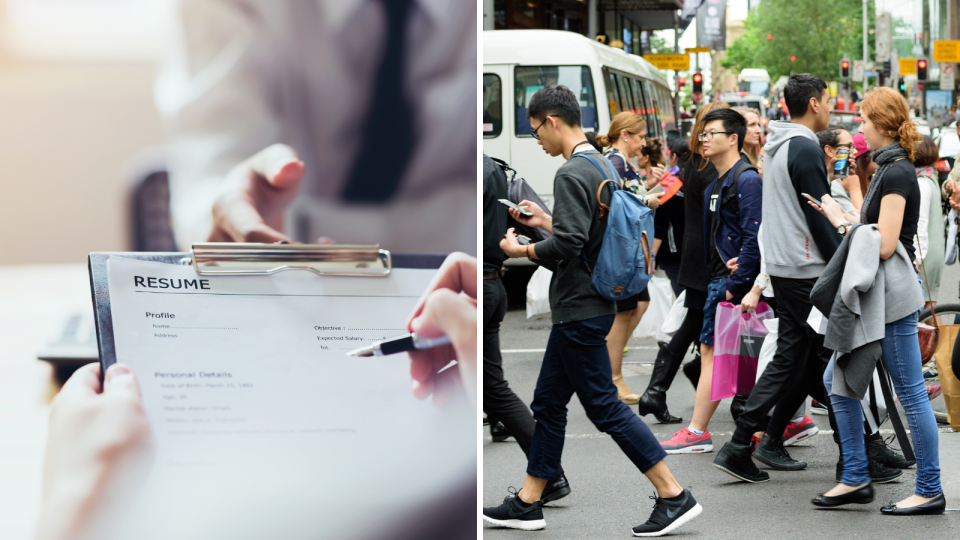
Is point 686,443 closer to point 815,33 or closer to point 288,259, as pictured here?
point 288,259

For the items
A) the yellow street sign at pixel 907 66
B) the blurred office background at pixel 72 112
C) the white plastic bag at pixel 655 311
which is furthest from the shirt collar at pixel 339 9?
the yellow street sign at pixel 907 66

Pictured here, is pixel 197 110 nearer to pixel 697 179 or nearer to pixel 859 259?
pixel 859 259

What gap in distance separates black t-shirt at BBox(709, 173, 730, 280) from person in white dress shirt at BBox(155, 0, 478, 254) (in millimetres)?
3025

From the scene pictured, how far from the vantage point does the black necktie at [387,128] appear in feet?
7.83

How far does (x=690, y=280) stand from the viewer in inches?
223

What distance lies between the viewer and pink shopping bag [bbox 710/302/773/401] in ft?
16.7

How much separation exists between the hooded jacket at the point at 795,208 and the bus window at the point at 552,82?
733cm

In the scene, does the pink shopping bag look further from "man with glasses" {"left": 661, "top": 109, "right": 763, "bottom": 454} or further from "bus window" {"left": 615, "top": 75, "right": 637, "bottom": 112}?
"bus window" {"left": 615, "top": 75, "right": 637, "bottom": 112}

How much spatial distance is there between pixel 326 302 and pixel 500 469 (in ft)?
9.76

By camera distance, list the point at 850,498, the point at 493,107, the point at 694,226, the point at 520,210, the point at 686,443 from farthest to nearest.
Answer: the point at 493,107, the point at 694,226, the point at 686,443, the point at 850,498, the point at 520,210

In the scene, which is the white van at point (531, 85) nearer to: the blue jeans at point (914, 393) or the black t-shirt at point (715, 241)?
the black t-shirt at point (715, 241)

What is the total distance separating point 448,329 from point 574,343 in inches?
60.2

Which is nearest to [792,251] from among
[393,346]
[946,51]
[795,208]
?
[795,208]

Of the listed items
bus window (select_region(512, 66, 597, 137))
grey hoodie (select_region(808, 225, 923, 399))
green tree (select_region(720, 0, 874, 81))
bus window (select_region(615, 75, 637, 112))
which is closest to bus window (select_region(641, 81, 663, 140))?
bus window (select_region(615, 75, 637, 112))
